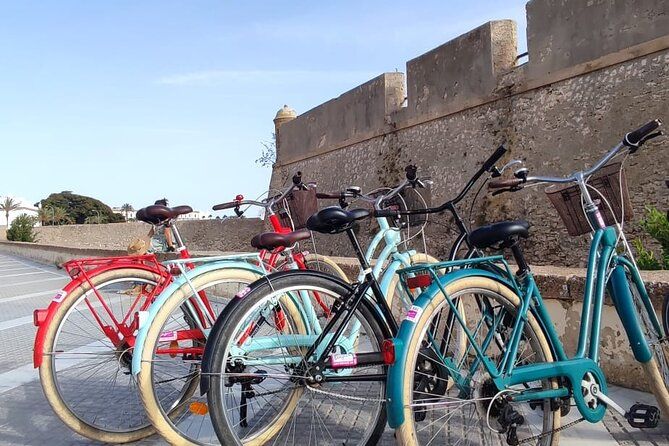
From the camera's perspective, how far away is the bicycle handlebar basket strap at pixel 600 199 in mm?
2684

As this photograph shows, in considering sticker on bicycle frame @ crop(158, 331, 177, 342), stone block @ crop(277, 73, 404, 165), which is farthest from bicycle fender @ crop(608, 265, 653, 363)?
stone block @ crop(277, 73, 404, 165)

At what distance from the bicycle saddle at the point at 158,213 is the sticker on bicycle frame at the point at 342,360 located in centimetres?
120

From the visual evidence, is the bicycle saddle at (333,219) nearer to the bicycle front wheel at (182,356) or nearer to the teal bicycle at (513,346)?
the teal bicycle at (513,346)

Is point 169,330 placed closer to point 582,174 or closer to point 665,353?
point 582,174

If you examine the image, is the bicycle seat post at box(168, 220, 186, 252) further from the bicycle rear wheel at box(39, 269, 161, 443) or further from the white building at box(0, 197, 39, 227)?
the white building at box(0, 197, 39, 227)

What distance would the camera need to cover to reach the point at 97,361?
3.16 meters

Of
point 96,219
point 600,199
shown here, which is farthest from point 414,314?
point 96,219

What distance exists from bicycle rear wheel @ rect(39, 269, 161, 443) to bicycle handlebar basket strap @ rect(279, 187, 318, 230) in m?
0.97

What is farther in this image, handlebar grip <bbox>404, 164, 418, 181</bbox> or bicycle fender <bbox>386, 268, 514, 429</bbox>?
handlebar grip <bbox>404, 164, 418, 181</bbox>

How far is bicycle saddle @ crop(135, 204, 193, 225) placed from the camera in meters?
3.00

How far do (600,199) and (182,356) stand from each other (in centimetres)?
205

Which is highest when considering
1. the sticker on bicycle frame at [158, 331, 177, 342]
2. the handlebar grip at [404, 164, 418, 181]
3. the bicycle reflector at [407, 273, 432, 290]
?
the handlebar grip at [404, 164, 418, 181]

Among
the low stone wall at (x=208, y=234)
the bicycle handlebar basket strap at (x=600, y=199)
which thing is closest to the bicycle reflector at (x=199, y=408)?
the bicycle handlebar basket strap at (x=600, y=199)

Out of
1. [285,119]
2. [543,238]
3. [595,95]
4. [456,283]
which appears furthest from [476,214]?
[285,119]
